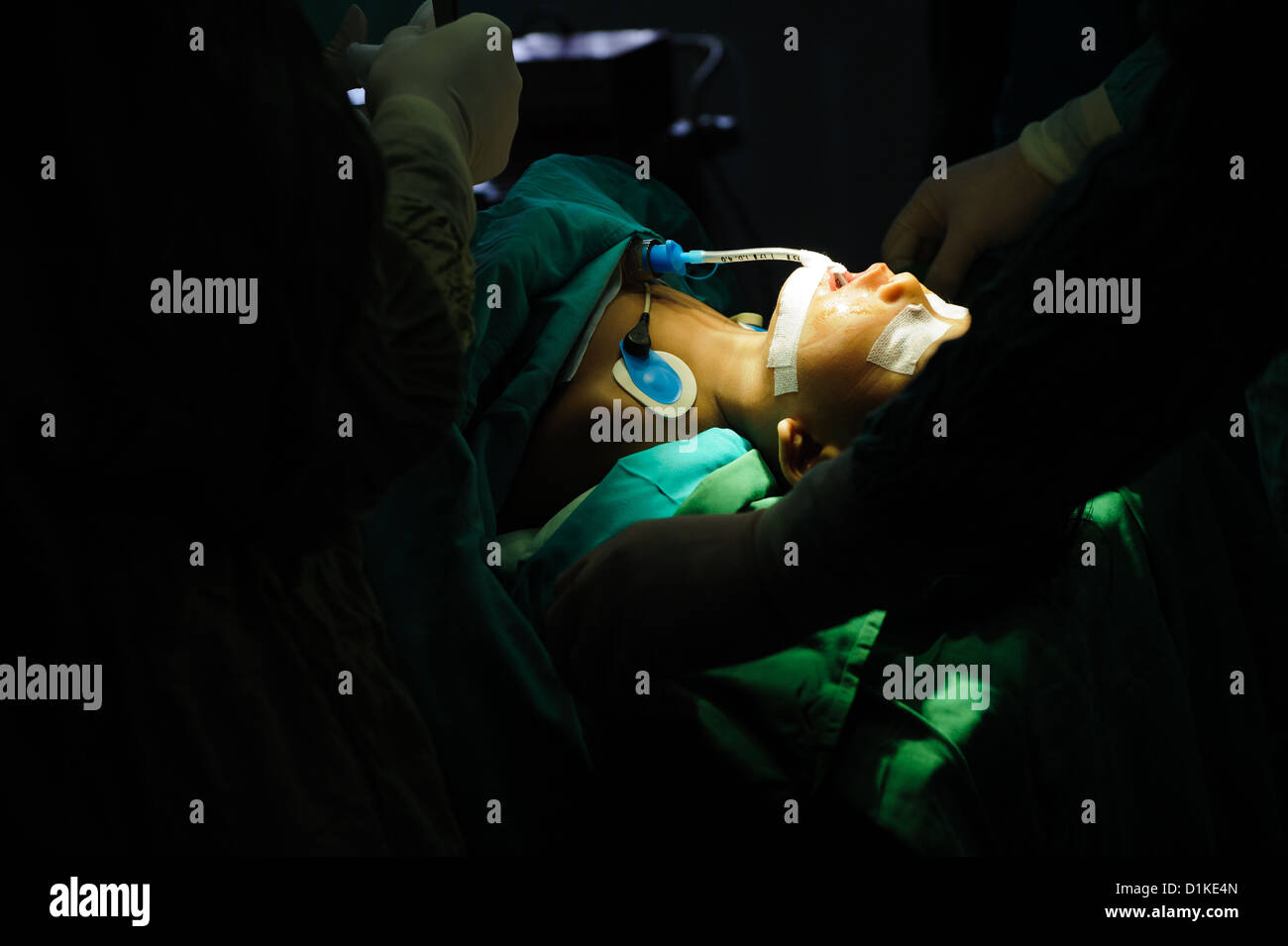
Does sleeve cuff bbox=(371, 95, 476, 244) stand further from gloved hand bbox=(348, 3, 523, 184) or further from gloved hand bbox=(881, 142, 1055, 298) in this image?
gloved hand bbox=(881, 142, 1055, 298)

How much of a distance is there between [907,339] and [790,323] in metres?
0.17

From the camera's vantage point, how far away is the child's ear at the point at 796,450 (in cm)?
131

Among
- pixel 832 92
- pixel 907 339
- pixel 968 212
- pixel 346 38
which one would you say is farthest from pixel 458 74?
pixel 832 92

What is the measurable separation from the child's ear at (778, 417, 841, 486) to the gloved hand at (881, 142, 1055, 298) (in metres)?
0.34

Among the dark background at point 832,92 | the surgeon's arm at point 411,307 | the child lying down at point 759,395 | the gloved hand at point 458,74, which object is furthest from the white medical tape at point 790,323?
the surgeon's arm at point 411,307

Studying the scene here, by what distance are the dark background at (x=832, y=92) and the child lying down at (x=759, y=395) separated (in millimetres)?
354

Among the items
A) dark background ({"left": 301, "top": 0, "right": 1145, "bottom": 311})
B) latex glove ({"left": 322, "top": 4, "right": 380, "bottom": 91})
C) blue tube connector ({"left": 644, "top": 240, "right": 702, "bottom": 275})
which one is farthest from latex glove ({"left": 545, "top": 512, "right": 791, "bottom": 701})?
dark background ({"left": 301, "top": 0, "right": 1145, "bottom": 311})

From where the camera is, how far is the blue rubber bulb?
4.43 ft

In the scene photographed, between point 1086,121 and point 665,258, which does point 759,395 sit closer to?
point 665,258

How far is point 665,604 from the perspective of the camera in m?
0.80

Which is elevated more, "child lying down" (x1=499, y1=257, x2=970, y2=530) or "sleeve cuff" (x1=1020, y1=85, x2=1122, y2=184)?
"sleeve cuff" (x1=1020, y1=85, x2=1122, y2=184)
